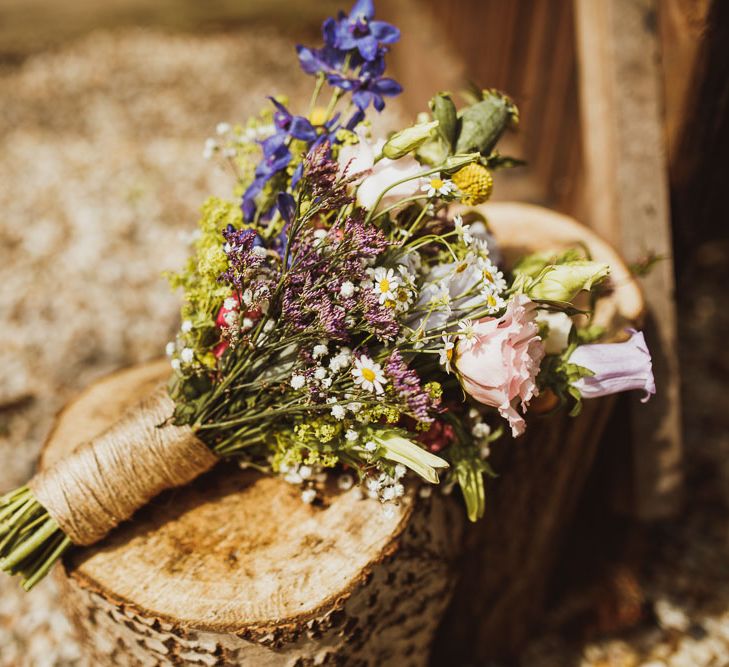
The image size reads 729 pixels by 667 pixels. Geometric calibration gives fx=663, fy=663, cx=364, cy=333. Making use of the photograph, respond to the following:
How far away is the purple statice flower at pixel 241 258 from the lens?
1116mm

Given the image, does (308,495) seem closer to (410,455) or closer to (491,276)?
(410,455)

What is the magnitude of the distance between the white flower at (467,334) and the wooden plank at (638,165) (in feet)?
3.62

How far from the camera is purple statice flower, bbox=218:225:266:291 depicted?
112 cm

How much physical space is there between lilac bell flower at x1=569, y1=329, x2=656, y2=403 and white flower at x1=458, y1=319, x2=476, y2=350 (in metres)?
0.29

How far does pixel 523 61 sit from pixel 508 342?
2.25 metres

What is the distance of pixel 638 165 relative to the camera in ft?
6.64

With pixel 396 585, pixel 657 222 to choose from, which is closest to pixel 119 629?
pixel 396 585

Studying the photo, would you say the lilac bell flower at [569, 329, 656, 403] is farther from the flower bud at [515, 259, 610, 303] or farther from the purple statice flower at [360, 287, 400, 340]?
the purple statice flower at [360, 287, 400, 340]

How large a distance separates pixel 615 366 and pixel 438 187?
19.3 inches

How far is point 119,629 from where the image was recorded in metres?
1.31

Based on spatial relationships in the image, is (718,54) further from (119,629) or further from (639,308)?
(119,629)

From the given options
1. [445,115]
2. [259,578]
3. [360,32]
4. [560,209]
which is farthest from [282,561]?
[560,209]

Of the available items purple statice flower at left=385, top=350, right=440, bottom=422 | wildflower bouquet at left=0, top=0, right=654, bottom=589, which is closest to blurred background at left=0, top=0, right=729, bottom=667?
wildflower bouquet at left=0, top=0, right=654, bottom=589

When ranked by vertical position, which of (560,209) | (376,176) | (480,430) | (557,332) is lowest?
(480,430)
